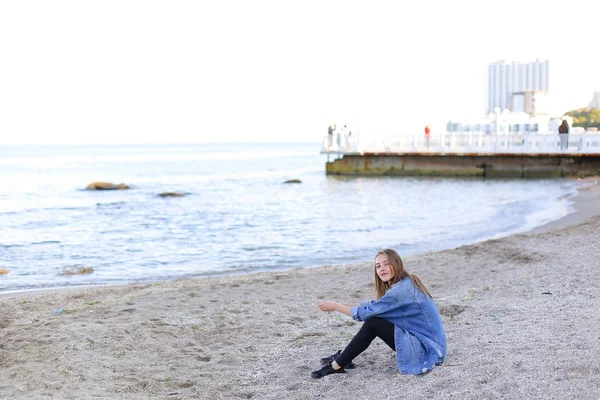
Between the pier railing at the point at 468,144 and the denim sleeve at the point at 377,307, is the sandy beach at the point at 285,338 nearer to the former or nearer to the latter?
the denim sleeve at the point at 377,307

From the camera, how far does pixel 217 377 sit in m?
6.16

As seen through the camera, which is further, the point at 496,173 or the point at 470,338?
the point at 496,173

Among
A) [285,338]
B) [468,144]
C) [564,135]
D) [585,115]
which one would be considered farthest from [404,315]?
[585,115]

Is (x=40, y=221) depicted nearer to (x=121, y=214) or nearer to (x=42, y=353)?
(x=121, y=214)

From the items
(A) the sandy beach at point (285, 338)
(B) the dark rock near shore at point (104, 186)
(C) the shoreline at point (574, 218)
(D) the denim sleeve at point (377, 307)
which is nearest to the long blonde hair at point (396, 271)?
(D) the denim sleeve at point (377, 307)

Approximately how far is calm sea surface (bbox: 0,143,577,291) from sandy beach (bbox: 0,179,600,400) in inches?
124

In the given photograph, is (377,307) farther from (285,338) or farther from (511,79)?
(511,79)

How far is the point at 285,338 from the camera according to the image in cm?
728

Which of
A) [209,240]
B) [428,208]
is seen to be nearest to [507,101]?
[428,208]

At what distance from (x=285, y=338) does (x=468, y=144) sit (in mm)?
33113

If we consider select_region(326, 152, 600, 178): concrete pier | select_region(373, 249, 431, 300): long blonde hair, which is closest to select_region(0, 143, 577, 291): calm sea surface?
select_region(326, 152, 600, 178): concrete pier

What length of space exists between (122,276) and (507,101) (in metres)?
111

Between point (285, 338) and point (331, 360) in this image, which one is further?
point (285, 338)

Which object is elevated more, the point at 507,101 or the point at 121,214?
the point at 507,101
